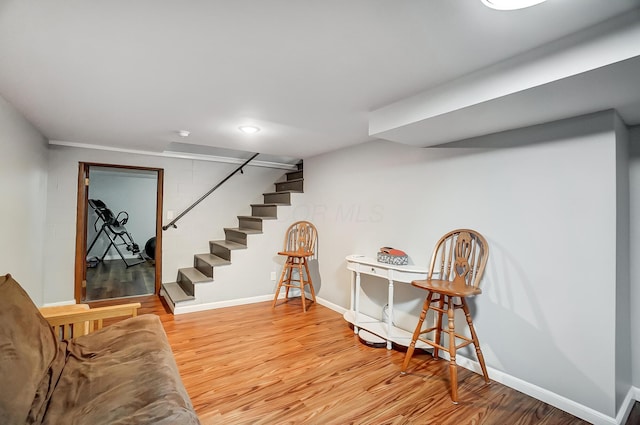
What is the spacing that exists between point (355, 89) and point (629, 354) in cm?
243

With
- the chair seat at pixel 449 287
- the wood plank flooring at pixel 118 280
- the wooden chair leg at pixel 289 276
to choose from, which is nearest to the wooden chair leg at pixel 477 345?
the chair seat at pixel 449 287

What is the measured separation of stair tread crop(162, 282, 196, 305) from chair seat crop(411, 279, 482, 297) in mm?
2683

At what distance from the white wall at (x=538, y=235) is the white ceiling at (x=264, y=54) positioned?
0.26 metres

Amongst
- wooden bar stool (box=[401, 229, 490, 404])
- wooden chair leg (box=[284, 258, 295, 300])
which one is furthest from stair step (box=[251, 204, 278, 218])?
wooden bar stool (box=[401, 229, 490, 404])

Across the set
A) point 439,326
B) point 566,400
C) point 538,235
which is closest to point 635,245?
point 538,235

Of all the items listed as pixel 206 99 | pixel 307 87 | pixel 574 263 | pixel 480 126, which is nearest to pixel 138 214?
pixel 206 99

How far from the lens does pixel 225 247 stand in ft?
12.8

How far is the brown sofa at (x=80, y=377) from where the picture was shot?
1043 millimetres

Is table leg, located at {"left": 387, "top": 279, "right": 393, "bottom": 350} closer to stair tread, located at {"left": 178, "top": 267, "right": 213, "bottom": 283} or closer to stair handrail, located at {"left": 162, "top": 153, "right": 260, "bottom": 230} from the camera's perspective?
stair tread, located at {"left": 178, "top": 267, "right": 213, "bottom": 283}

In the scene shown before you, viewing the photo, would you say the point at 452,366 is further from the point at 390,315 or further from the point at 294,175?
the point at 294,175

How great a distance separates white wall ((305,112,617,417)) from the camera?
1.70m

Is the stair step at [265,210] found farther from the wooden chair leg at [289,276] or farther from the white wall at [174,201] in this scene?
the wooden chair leg at [289,276]

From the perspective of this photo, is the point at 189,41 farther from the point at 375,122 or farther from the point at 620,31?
the point at 620,31

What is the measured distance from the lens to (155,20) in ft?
4.02
